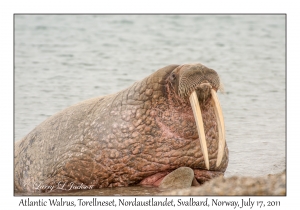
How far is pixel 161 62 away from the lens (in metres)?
19.1

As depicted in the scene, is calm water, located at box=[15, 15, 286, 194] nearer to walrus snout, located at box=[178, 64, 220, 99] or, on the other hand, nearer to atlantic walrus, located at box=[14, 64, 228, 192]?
atlantic walrus, located at box=[14, 64, 228, 192]

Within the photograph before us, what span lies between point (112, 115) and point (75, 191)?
3.67 feet

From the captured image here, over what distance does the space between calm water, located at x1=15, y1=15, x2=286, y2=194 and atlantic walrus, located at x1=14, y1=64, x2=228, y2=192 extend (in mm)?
1483

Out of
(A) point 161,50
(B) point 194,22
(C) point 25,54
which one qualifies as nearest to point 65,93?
(C) point 25,54

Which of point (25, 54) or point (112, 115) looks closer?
point (112, 115)

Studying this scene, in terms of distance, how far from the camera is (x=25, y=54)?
19.0 metres

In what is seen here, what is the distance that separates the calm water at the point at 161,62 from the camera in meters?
13.0

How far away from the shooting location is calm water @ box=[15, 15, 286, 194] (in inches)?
513

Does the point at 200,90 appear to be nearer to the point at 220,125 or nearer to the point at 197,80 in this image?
the point at 197,80

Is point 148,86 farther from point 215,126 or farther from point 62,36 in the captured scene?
point 62,36

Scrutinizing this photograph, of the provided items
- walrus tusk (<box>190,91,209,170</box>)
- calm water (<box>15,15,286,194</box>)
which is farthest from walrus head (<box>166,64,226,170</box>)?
calm water (<box>15,15,286,194</box>)

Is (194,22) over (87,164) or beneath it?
over
